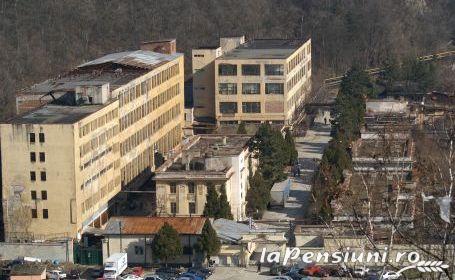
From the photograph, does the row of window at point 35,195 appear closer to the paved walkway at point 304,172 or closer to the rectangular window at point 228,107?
the paved walkway at point 304,172

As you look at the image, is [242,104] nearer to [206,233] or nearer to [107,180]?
[107,180]

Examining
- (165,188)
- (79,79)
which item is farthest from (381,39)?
(165,188)

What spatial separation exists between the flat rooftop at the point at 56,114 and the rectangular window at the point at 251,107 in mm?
8721

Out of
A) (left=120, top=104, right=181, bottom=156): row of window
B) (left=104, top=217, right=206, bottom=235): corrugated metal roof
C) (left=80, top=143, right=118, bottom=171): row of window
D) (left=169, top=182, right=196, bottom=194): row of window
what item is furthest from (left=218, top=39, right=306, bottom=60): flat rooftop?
(left=104, top=217, right=206, bottom=235): corrugated metal roof

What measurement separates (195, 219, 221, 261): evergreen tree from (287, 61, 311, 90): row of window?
1285 cm

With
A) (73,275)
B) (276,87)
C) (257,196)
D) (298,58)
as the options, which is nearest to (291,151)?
(257,196)

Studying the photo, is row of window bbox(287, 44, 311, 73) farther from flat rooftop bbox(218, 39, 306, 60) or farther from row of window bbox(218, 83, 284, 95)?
row of window bbox(218, 83, 284, 95)

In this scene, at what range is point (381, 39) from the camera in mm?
43906

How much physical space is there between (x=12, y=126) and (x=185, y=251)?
408 cm

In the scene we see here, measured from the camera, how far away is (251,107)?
31.8 metres

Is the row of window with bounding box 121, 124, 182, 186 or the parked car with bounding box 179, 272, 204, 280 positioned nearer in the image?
the parked car with bounding box 179, 272, 204, 280

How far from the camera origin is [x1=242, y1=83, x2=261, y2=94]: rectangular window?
31594 mm

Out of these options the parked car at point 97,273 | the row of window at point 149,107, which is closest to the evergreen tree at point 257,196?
the row of window at point 149,107

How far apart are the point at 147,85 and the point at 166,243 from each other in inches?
321
